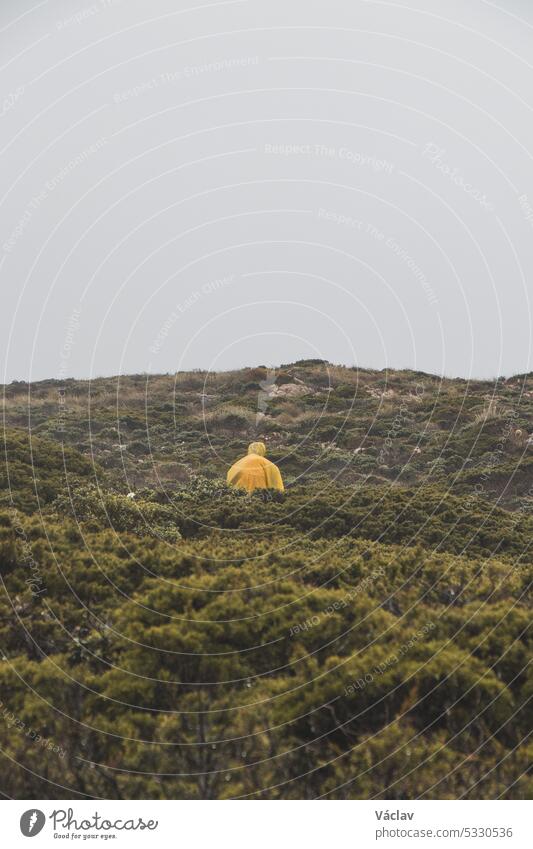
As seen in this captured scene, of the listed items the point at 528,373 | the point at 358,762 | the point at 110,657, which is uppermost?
the point at 528,373

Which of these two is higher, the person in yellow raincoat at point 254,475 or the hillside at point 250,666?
the person in yellow raincoat at point 254,475

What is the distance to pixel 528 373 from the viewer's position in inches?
2142

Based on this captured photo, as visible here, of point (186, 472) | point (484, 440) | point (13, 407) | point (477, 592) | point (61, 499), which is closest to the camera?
point (477, 592)

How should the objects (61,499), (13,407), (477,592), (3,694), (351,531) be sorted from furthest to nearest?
(13,407), (351,531), (61,499), (477,592), (3,694)

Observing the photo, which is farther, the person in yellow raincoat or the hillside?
the person in yellow raincoat

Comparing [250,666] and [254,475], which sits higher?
[254,475]

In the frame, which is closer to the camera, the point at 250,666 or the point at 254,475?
the point at 250,666

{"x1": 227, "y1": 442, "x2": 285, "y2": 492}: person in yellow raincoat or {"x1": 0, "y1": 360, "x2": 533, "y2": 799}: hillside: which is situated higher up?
{"x1": 227, "y1": 442, "x2": 285, "y2": 492}: person in yellow raincoat

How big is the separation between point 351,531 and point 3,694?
11041 mm

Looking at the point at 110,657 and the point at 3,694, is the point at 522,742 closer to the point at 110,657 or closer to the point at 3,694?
the point at 110,657

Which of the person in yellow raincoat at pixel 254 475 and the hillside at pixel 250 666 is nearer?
the hillside at pixel 250 666

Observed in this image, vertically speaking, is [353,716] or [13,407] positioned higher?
[13,407]

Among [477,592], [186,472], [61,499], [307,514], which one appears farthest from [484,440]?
[477,592]

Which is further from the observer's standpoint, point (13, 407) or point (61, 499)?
point (13, 407)
